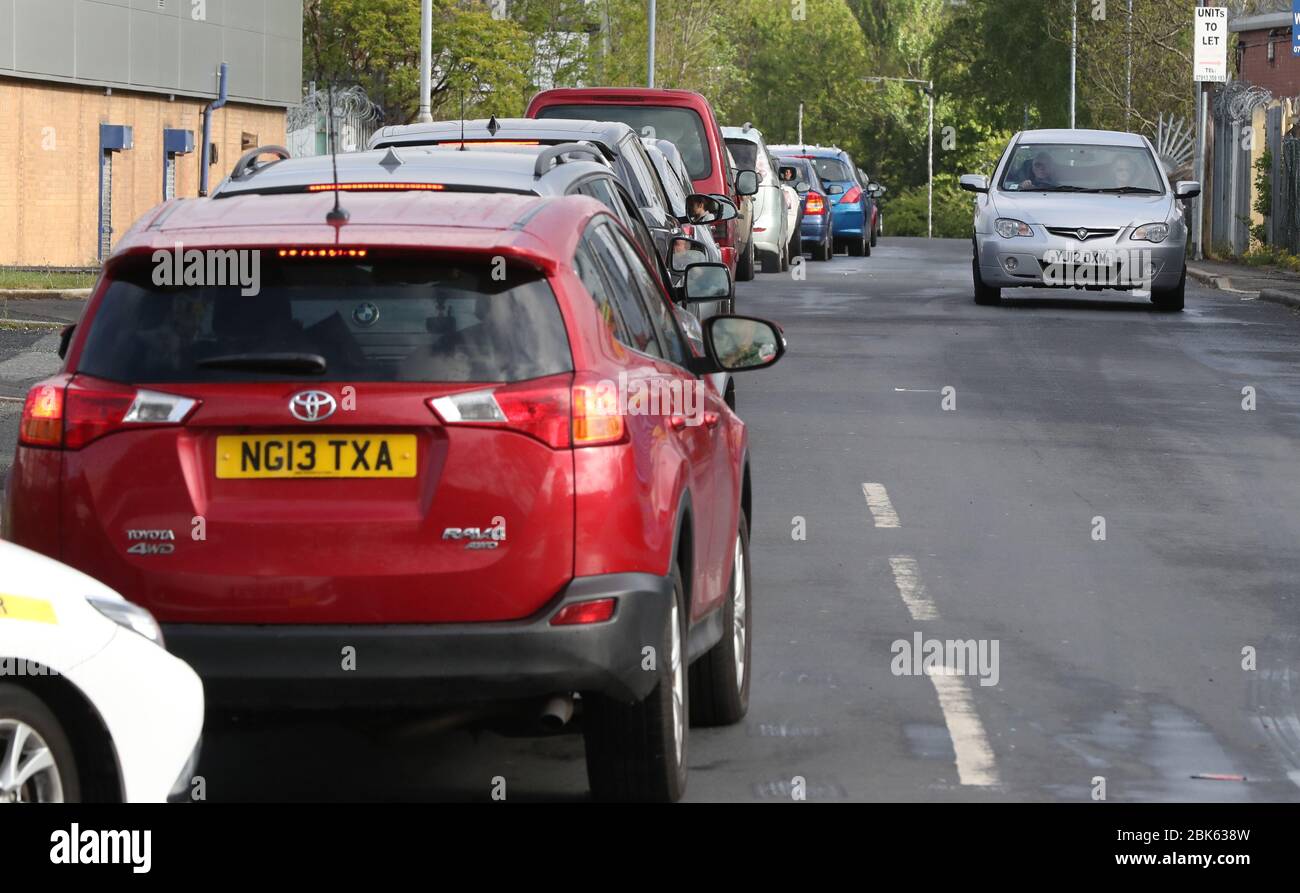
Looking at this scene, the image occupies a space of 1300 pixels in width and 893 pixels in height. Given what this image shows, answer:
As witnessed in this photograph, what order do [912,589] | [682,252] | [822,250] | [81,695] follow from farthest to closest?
[822,250] → [682,252] → [912,589] → [81,695]

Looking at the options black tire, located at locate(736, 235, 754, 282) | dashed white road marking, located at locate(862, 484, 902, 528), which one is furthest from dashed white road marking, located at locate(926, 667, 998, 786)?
black tire, located at locate(736, 235, 754, 282)

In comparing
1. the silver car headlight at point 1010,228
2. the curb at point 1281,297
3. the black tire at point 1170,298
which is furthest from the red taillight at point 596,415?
the curb at point 1281,297

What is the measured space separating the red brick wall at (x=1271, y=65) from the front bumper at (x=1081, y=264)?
79.6ft

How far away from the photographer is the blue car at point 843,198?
38.6 m

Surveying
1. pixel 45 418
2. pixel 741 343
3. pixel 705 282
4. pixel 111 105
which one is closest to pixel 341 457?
pixel 45 418

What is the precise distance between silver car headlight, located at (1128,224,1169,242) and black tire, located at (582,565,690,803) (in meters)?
18.2

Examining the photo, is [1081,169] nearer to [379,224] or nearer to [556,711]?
[379,224]

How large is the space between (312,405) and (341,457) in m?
0.14

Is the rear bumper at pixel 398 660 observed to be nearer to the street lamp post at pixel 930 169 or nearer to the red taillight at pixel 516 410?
the red taillight at pixel 516 410

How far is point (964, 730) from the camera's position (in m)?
7.60

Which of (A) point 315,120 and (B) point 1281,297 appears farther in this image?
(A) point 315,120

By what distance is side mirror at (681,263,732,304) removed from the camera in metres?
8.59

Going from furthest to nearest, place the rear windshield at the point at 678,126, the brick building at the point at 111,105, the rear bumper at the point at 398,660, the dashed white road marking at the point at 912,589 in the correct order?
the brick building at the point at 111,105 → the rear windshield at the point at 678,126 → the dashed white road marking at the point at 912,589 → the rear bumper at the point at 398,660
